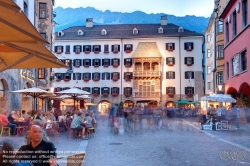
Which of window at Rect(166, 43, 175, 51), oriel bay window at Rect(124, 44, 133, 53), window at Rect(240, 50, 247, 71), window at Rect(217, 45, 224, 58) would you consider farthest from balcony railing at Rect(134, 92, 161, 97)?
window at Rect(240, 50, 247, 71)

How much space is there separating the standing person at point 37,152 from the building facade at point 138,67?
56047mm

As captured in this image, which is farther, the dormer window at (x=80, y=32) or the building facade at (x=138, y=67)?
the dormer window at (x=80, y=32)

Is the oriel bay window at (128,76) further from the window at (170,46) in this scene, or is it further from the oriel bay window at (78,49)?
the oriel bay window at (78,49)

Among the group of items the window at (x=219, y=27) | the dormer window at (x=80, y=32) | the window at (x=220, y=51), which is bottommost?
the window at (x=220, y=51)

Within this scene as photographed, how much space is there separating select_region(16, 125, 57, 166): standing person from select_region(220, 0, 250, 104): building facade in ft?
74.0

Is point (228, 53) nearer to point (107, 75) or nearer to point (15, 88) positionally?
point (15, 88)

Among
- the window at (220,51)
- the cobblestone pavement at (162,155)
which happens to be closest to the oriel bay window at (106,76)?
the window at (220,51)

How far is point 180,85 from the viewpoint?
61.4 metres

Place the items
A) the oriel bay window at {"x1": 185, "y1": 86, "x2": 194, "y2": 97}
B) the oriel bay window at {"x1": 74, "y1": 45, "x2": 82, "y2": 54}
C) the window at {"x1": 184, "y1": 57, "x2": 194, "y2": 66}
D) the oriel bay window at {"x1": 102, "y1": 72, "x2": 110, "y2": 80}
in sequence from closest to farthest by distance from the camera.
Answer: the oriel bay window at {"x1": 185, "y1": 86, "x2": 194, "y2": 97} < the window at {"x1": 184, "y1": 57, "x2": 194, "y2": 66} < the oriel bay window at {"x1": 102, "y1": 72, "x2": 110, "y2": 80} < the oriel bay window at {"x1": 74, "y1": 45, "x2": 82, "y2": 54}

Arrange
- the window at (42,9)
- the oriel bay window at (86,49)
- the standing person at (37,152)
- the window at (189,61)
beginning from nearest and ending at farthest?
the standing person at (37,152) < the window at (42,9) < the window at (189,61) < the oriel bay window at (86,49)

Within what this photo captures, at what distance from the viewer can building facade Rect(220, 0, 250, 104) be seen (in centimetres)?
2664

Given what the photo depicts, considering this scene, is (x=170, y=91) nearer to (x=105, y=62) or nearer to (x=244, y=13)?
(x=105, y=62)

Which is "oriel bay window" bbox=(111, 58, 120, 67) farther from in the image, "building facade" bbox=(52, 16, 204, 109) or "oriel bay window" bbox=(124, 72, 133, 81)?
"oriel bay window" bbox=(124, 72, 133, 81)

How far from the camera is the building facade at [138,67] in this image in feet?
202
